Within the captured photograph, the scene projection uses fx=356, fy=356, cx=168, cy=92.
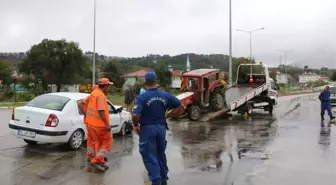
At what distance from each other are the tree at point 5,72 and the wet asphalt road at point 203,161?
82.1 m

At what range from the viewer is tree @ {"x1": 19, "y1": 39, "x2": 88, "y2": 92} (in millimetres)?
53094

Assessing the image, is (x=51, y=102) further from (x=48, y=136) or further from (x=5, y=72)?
(x=5, y=72)

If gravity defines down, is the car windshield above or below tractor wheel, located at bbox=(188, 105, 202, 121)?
above

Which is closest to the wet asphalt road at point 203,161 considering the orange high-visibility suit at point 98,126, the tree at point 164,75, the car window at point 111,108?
the orange high-visibility suit at point 98,126

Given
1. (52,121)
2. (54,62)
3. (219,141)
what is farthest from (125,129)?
(54,62)

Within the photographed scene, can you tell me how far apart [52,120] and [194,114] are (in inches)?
310

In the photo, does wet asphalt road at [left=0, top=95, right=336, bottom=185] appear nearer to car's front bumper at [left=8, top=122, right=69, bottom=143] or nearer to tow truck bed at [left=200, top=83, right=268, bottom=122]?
car's front bumper at [left=8, top=122, right=69, bottom=143]

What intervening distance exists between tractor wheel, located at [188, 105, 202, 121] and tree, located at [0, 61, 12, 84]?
8069 centimetres

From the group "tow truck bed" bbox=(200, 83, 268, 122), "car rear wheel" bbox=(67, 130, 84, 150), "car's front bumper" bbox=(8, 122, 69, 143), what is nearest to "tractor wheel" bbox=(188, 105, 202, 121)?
"tow truck bed" bbox=(200, 83, 268, 122)

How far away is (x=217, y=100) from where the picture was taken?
1562 centimetres

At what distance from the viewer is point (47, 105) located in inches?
326

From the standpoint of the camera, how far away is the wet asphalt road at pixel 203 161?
6.10 metres

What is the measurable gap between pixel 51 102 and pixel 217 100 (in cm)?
877

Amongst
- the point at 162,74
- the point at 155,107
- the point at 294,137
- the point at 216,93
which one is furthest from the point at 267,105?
the point at 162,74
